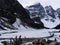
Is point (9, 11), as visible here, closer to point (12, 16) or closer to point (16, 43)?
point (12, 16)

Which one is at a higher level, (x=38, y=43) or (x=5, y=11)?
(x=5, y=11)

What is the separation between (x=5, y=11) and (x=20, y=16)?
62.6 ft

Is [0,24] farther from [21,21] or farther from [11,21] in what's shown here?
[21,21]

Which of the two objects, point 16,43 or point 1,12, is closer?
point 16,43

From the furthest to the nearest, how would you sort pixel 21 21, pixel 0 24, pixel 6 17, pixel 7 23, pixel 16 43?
pixel 21 21 → pixel 6 17 → pixel 7 23 → pixel 0 24 → pixel 16 43

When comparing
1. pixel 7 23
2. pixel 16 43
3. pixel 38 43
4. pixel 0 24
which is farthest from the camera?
Answer: pixel 7 23

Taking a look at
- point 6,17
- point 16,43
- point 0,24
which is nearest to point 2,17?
point 6,17

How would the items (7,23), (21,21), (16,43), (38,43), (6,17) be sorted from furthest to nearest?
(21,21) → (6,17) → (7,23) → (16,43) → (38,43)

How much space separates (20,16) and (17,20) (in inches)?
570

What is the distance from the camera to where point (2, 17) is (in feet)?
561

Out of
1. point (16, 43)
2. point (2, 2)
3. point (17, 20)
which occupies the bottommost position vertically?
point (16, 43)

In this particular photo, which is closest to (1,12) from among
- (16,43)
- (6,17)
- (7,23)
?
(6,17)

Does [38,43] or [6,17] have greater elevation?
[6,17]

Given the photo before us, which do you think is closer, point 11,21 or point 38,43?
point 38,43
